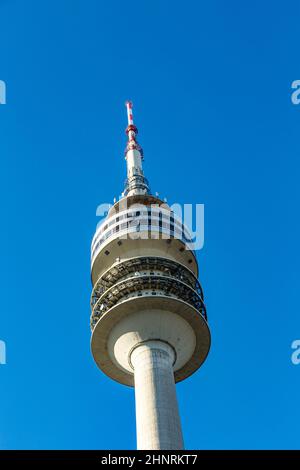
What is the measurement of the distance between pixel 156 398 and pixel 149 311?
20.7 feet

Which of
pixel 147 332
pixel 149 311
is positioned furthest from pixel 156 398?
pixel 149 311

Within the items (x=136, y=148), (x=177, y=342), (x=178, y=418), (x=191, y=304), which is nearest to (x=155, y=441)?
(x=178, y=418)

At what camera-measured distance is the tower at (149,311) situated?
3494cm

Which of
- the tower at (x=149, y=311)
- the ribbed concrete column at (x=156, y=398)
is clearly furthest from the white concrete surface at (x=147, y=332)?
the ribbed concrete column at (x=156, y=398)

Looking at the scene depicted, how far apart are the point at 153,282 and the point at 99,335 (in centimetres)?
543

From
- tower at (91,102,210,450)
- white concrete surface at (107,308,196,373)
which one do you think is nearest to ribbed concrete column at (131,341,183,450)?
tower at (91,102,210,450)

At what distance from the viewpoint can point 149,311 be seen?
38625mm

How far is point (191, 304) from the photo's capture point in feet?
132

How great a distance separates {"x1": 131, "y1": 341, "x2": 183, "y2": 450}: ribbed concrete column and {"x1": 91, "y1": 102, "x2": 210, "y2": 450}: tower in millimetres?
57

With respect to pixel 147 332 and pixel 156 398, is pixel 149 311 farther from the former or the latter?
pixel 156 398

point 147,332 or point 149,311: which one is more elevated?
point 149,311

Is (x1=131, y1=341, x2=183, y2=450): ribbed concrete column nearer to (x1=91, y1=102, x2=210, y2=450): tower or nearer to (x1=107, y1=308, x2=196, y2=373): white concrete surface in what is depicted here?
(x1=91, y1=102, x2=210, y2=450): tower

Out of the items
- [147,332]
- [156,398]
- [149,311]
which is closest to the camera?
[156,398]

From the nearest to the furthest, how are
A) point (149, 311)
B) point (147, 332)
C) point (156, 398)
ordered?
1. point (156, 398)
2. point (147, 332)
3. point (149, 311)
